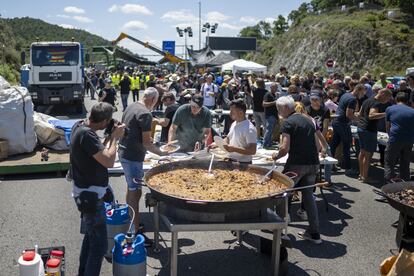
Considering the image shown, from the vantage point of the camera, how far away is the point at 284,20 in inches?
3701

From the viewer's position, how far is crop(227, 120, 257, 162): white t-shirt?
527 cm

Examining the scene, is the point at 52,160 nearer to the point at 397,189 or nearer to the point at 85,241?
the point at 85,241

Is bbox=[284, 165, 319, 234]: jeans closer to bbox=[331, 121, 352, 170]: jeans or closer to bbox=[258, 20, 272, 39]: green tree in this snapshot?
bbox=[331, 121, 352, 170]: jeans

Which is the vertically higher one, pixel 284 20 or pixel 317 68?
pixel 284 20

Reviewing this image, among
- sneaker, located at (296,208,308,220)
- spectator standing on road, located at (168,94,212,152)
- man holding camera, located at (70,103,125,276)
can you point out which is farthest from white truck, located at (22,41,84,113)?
man holding camera, located at (70,103,125,276)

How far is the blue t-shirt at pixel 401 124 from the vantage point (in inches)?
274

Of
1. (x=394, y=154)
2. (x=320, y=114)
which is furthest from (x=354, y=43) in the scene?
(x=394, y=154)

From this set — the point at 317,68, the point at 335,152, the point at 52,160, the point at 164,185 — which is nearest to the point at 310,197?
the point at 164,185

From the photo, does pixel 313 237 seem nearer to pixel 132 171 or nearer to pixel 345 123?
pixel 132 171

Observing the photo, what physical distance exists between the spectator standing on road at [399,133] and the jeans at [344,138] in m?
1.52

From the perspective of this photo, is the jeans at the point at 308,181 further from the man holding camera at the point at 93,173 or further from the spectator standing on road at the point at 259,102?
the spectator standing on road at the point at 259,102

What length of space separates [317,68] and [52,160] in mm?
41055

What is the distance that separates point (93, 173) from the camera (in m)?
3.80

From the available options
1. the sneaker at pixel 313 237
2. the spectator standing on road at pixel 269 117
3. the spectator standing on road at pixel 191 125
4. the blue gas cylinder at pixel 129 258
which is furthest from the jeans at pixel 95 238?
the spectator standing on road at pixel 269 117
